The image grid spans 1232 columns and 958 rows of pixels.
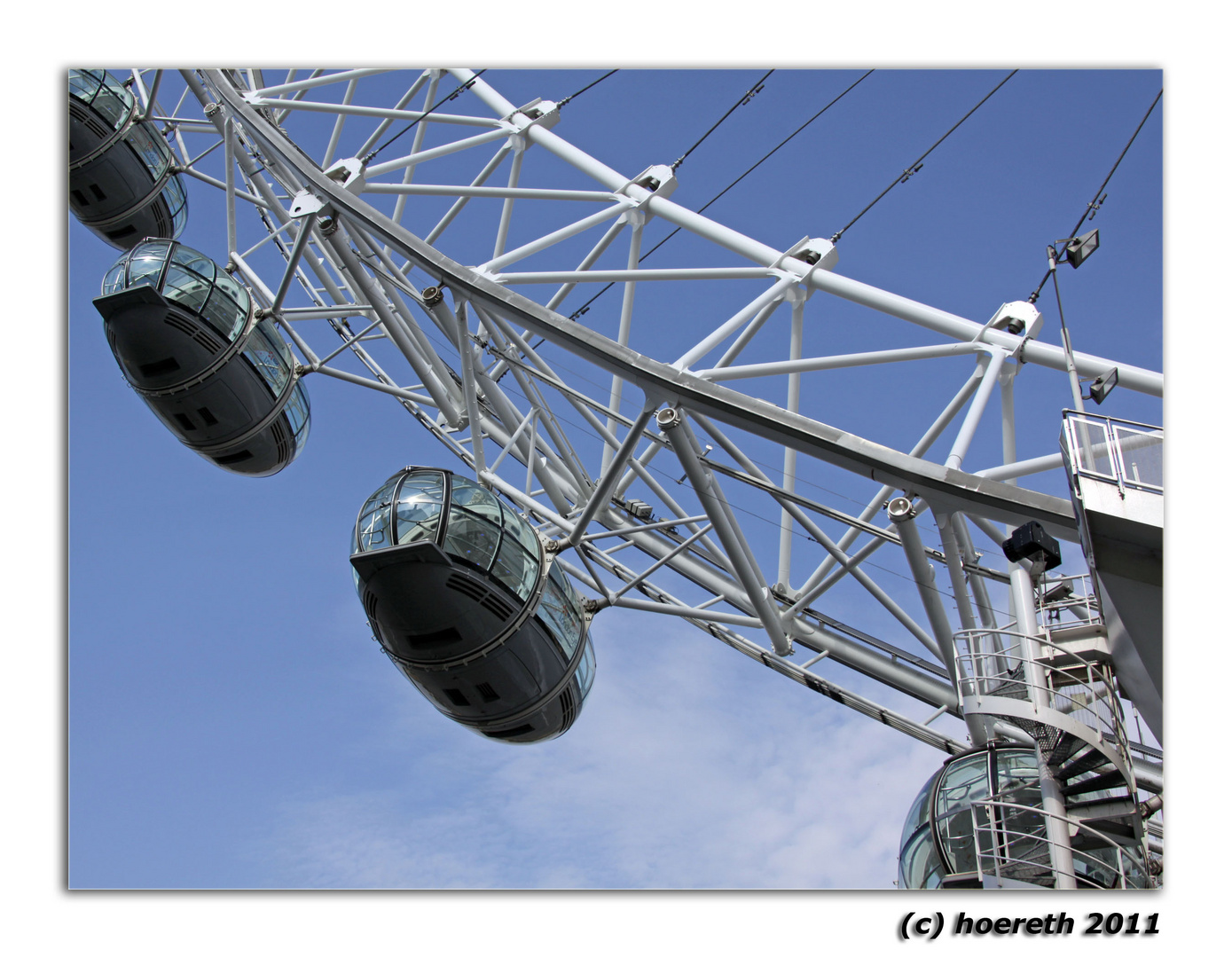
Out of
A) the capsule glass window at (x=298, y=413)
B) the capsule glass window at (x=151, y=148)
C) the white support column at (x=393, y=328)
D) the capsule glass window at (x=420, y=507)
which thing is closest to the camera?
the capsule glass window at (x=420, y=507)

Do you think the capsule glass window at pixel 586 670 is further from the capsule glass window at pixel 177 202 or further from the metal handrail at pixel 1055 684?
the capsule glass window at pixel 177 202

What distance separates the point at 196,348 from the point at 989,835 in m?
15.2

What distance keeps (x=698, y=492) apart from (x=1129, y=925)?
6876 mm

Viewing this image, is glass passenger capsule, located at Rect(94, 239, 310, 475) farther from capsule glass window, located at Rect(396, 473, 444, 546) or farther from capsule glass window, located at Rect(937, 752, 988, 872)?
capsule glass window, located at Rect(937, 752, 988, 872)

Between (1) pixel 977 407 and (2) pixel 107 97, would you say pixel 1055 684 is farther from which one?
(2) pixel 107 97

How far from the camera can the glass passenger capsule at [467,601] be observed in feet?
51.9

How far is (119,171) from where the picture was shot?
2748 cm

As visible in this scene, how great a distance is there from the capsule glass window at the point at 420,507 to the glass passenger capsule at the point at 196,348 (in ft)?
24.1

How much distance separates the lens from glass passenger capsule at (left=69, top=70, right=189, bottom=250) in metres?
26.0

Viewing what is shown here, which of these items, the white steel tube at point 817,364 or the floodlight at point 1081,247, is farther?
the white steel tube at point 817,364

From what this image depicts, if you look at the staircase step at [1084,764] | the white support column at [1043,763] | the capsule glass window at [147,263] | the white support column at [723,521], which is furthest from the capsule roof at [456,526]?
the capsule glass window at [147,263]

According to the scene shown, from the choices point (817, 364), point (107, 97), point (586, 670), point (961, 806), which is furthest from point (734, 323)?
point (107, 97)

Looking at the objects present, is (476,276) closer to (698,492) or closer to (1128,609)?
(698,492)

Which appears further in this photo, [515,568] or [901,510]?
[515,568]
